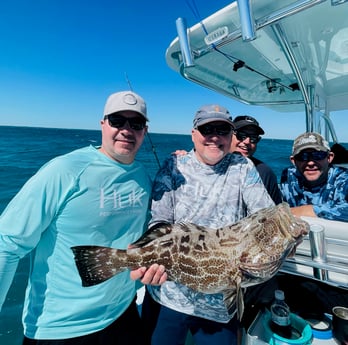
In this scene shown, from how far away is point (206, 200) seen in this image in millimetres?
2002

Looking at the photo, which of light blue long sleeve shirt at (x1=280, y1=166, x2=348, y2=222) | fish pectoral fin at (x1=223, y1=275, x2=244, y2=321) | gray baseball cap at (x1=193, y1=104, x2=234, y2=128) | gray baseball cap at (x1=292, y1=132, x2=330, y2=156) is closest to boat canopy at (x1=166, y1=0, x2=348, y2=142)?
gray baseball cap at (x1=193, y1=104, x2=234, y2=128)

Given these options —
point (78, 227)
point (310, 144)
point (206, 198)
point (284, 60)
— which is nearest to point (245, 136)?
point (310, 144)

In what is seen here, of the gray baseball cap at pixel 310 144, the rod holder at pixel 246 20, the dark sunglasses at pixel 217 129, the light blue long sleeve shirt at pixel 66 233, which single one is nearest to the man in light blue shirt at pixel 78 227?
the light blue long sleeve shirt at pixel 66 233

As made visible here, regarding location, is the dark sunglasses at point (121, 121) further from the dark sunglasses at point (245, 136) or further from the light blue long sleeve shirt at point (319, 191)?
the light blue long sleeve shirt at point (319, 191)

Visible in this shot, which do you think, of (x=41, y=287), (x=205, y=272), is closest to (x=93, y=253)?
(x=41, y=287)

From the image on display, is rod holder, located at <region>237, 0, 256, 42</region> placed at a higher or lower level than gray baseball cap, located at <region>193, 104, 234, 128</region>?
higher

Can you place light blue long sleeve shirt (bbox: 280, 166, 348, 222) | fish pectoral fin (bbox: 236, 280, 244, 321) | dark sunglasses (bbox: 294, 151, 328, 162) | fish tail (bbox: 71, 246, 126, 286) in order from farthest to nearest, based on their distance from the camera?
dark sunglasses (bbox: 294, 151, 328, 162)
light blue long sleeve shirt (bbox: 280, 166, 348, 222)
fish tail (bbox: 71, 246, 126, 286)
fish pectoral fin (bbox: 236, 280, 244, 321)

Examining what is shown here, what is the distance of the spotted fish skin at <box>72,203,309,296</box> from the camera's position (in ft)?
5.27

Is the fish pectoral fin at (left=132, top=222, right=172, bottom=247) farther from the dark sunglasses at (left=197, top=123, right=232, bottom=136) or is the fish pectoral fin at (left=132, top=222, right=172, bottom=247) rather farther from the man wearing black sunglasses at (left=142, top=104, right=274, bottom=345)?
the dark sunglasses at (left=197, top=123, right=232, bottom=136)

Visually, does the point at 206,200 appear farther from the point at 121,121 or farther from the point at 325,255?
the point at 121,121

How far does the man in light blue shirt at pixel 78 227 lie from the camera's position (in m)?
1.78

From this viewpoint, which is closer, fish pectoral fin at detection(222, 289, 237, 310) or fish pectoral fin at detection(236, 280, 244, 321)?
fish pectoral fin at detection(236, 280, 244, 321)

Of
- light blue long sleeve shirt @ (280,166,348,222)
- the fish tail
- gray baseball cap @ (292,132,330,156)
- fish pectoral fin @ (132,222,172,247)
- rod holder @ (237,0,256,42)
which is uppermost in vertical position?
rod holder @ (237,0,256,42)

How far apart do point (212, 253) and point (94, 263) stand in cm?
88
